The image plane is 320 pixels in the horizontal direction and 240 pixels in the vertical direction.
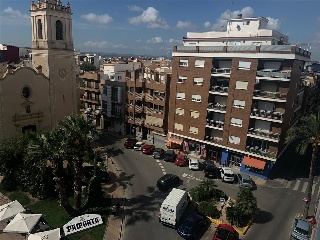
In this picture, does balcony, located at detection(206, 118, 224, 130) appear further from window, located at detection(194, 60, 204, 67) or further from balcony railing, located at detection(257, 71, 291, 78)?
balcony railing, located at detection(257, 71, 291, 78)

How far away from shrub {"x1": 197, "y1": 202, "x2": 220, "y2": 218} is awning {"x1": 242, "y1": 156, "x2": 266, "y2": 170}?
1424 centimetres

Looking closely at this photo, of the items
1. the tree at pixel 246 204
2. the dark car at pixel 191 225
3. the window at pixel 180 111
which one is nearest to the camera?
the dark car at pixel 191 225

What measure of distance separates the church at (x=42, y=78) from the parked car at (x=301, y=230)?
46862 millimetres

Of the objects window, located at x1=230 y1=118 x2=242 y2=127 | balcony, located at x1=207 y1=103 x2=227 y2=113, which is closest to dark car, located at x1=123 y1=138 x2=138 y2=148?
balcony, located at x1=207 y1=103 x2=227 y2=113

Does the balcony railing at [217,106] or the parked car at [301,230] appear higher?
the balcony railing at [217,106]

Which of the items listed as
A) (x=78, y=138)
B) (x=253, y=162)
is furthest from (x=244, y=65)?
(x=78, y=138)

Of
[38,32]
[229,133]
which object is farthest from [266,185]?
[38,32]

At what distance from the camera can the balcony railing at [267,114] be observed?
4359 cm

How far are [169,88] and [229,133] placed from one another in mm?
15691

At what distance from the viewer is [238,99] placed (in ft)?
153

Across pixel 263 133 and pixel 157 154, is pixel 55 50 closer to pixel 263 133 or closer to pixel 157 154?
pixel 157 154

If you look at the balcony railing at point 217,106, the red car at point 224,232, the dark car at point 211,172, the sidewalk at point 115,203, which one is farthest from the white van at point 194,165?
the red car at point 224,232

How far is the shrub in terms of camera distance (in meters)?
34.2

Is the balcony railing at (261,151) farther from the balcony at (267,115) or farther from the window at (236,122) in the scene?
the balcony at (267,115)
